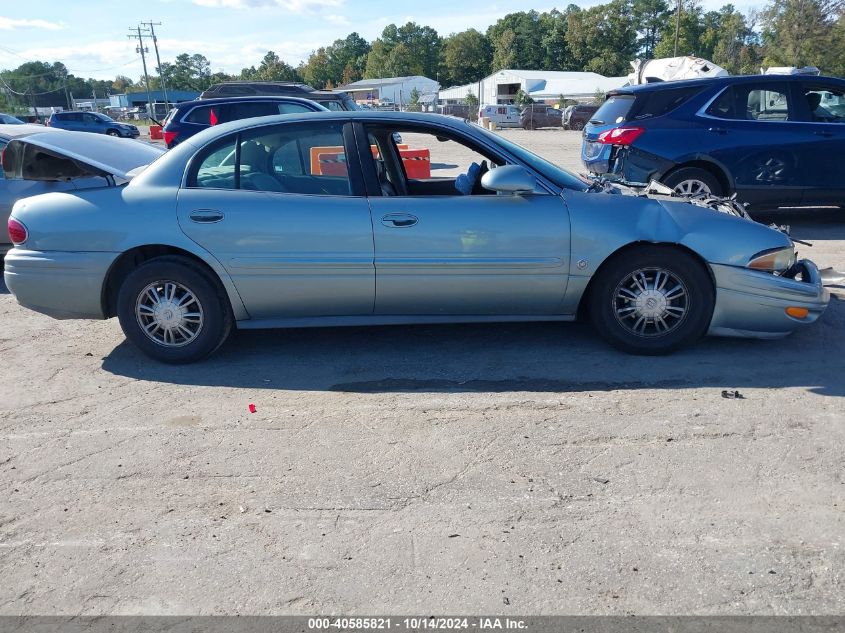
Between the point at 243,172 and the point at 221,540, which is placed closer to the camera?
the point at 221,540

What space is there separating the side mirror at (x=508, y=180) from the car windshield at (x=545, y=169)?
26cm

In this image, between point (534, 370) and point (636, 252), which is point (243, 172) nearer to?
point (534, 370)

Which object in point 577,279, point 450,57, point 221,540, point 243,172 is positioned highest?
point 450,57

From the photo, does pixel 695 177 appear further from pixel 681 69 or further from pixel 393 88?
pixel 393 88

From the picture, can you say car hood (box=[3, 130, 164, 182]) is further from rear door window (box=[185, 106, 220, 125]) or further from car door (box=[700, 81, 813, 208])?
rear door window (box=[185, 106, 220, 125])

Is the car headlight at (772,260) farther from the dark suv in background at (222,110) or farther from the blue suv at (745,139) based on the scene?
the dark suv in background at (222,110)

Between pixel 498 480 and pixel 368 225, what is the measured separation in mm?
1924

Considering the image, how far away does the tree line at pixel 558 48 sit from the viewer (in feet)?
173

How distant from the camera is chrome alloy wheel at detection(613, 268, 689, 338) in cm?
462

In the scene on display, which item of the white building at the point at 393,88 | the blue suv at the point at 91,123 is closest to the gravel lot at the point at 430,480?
the blue suv at the point at 91,123

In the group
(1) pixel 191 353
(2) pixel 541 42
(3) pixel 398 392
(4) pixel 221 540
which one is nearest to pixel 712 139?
(3) pixel 398 392

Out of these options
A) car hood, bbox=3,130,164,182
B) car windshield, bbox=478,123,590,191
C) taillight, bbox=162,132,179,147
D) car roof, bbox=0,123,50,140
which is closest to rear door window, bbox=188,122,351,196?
car windshield, bbox=478,123,590,191

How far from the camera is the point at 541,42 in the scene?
103062 mm

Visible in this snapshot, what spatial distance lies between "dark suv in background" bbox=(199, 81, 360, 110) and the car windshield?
38.7 feet
